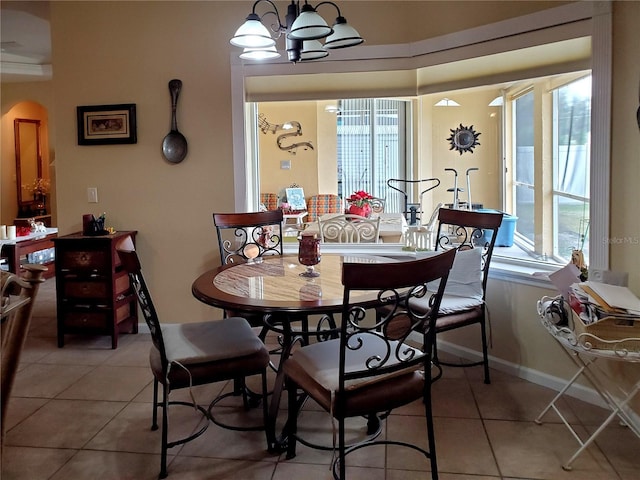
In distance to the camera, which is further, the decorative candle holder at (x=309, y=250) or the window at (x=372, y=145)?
the window at (x=372, y=145)

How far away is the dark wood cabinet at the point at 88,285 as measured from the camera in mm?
3744

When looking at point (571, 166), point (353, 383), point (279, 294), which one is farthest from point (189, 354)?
point (571, 166)

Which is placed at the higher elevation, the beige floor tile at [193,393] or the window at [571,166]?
the window at [571,166]

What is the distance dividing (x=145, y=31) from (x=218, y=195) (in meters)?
1.31

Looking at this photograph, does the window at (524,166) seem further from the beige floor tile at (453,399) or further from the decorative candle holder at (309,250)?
the decorative candle holder at (309,250)

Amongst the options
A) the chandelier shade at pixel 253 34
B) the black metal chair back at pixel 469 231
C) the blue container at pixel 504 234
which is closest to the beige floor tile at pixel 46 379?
the chandelier shade at pixel 253 34

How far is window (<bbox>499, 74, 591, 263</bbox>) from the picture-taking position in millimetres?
3076

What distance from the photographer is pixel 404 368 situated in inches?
80.0

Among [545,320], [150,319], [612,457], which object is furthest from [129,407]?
Answer: [612,457]

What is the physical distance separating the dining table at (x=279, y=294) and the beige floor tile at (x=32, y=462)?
936mm

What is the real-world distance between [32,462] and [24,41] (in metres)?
5.07

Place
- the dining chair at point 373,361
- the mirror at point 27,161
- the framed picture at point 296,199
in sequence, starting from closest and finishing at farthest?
1. the dining chair at point 373,361
2. the framed picture at point 296,199
3. the mirror at point 27,161

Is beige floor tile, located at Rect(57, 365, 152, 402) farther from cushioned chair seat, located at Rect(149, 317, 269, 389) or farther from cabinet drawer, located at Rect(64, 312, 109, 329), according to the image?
cushioned chair seat, located at Rect(149, 317, 269, 389)

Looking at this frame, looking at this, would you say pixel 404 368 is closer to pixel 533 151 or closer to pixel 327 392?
pixel 327 392
